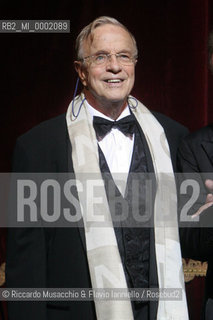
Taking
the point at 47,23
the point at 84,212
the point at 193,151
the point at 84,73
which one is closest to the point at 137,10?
the point at 47,23

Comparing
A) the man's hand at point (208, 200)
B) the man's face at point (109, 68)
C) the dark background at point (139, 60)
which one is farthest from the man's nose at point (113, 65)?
the dark background at point (139, 60)

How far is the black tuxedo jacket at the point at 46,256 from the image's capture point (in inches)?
82.0

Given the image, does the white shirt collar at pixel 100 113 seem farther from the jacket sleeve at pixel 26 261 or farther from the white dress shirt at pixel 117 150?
the jacket sleeve at pixel 26 261

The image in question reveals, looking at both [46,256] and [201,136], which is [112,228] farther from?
[201,136]

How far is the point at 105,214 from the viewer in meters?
2.09

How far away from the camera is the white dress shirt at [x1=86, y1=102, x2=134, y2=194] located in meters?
2.13

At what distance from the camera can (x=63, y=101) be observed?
113 inches

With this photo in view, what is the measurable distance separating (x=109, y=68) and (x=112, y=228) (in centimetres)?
53

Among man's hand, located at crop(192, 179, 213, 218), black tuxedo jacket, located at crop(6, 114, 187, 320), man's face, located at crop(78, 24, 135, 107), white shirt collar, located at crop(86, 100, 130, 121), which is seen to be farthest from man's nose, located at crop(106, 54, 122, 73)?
man's hand, located at crop(192, 179, 213, 218)

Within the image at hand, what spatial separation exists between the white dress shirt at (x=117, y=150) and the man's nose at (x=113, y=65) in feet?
0.58

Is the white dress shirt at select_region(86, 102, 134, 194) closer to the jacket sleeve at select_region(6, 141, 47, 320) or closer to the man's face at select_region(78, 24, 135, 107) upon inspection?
the man's face at select_region(78, 24, 135, 107)

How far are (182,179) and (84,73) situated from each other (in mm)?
492

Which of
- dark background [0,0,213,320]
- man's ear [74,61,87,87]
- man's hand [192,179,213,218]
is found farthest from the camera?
dark background [0,0,213,320]

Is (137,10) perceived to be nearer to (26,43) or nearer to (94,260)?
(26,43)
